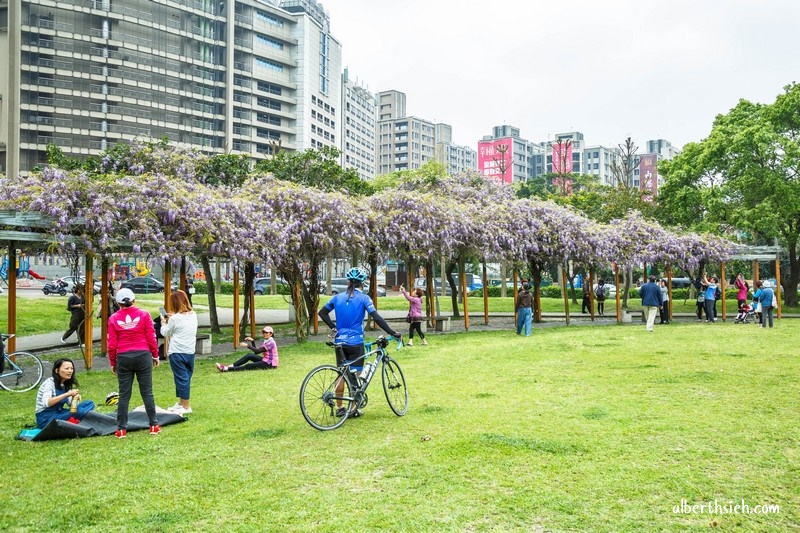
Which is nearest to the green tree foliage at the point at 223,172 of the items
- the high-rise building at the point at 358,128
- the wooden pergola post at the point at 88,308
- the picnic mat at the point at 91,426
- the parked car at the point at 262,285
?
the wooden pergola post at the point at 88,308

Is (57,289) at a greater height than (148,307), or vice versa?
(57,289)

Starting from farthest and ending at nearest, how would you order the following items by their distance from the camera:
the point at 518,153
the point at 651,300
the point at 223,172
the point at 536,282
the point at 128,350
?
the point at 518,153
the point at 536,282
the point at 223,172
the point at 651,300
the point at 128,350

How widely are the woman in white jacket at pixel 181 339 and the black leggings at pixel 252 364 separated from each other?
4941 millimetres

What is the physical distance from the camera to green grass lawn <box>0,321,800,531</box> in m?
5.17

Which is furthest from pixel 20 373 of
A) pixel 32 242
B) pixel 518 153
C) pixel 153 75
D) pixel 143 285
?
pixel 518 153

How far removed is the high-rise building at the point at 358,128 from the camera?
117287 millimetres

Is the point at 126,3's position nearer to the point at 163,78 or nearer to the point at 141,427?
the point at 163,78

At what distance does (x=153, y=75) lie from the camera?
68.9 meters

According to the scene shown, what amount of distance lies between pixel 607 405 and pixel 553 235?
17811 mm

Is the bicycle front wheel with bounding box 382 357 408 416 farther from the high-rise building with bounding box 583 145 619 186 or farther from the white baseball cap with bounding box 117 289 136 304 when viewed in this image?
the high-rise building with bounding box 583 145 619 186

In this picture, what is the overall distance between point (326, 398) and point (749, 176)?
29296 millimetres

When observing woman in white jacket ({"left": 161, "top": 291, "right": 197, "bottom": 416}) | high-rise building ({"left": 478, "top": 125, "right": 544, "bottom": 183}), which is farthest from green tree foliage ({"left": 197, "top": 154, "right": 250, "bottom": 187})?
high-rise building ({"left": 478, "top": 125, "right": 544, "bottom": 183})

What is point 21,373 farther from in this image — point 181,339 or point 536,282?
point 536,282

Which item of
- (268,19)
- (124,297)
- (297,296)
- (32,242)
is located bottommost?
(297,296)
